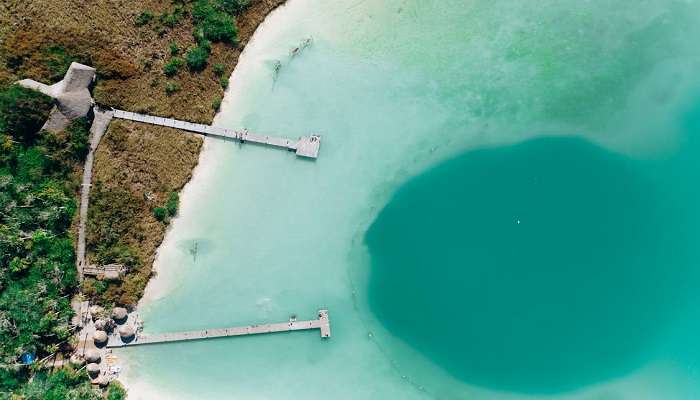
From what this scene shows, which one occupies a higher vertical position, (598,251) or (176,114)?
(176,114)

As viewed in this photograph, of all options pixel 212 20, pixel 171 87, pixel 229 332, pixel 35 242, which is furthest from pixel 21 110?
pixel 229 332

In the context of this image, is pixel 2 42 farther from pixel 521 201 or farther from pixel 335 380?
pixel 521 201

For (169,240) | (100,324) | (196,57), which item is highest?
(196,57)

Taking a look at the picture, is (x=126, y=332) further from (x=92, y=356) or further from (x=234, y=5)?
(x=234, y=5)

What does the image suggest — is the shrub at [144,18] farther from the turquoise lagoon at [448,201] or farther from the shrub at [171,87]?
the turquoise lagoon at [448,201]

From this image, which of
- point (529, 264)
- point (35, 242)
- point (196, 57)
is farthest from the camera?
point (529, 264)

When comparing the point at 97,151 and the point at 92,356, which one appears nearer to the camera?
the point at 97,151

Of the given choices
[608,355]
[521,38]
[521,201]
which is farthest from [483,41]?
[608,355]

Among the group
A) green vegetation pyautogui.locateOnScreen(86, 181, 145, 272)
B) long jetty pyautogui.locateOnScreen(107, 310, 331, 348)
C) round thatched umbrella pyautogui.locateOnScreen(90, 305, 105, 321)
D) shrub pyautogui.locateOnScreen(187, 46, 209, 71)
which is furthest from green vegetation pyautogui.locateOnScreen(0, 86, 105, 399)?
shrub pyautogui.locateOnScreen(187, 46, 209, 71)
